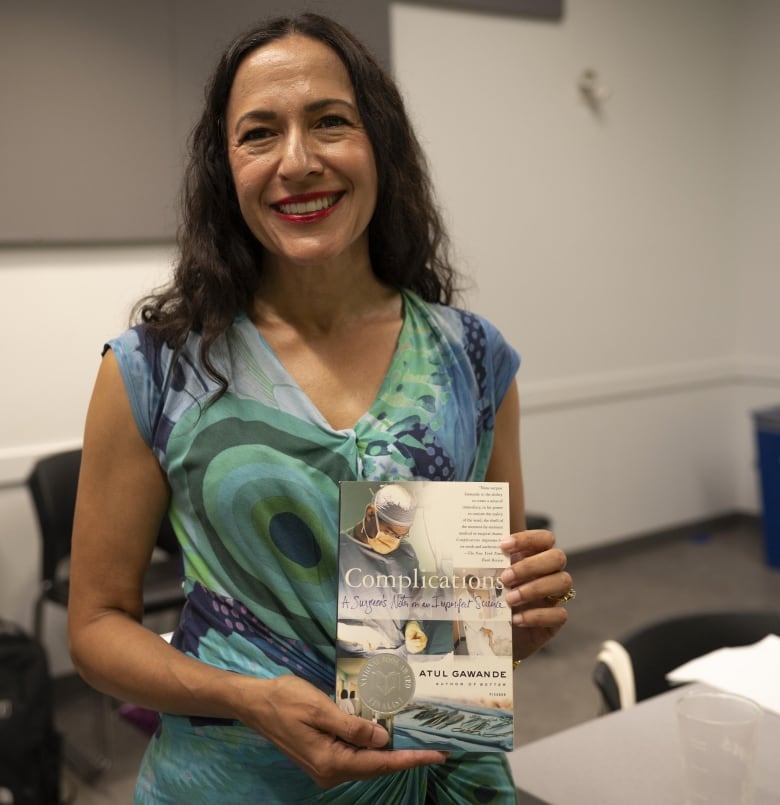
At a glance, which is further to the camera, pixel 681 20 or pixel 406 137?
pixel 681 20

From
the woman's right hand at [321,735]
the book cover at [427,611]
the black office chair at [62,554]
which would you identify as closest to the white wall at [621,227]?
the black office chair at [62,554]

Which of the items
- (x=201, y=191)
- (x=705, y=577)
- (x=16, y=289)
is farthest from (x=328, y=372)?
(x=705, y=577)

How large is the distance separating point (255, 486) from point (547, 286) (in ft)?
12.9

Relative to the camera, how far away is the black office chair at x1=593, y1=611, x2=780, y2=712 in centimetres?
186

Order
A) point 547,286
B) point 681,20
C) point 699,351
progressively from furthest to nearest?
point 699,351 < point 681,20 < point 547,286

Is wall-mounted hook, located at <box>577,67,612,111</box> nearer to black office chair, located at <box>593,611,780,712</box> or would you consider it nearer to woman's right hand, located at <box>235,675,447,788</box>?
black office chair, located at <box>593,611,780,712</box>

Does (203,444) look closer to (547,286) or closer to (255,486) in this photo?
(255,486)

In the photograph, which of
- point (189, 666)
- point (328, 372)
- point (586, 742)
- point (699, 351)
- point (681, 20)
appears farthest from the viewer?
point (699, 351)

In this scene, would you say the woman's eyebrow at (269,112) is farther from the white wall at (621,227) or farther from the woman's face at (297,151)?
the white wall at (621,227)

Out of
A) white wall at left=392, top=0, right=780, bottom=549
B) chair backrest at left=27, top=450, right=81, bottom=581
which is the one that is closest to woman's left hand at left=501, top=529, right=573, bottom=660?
chair backrest at left=27, top=450, right=81, bottom=581

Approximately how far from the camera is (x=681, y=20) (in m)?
5.29

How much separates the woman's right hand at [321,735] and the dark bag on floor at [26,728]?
1.93 metres

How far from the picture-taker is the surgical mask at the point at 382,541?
43.9 inches

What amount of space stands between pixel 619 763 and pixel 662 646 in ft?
1.99
